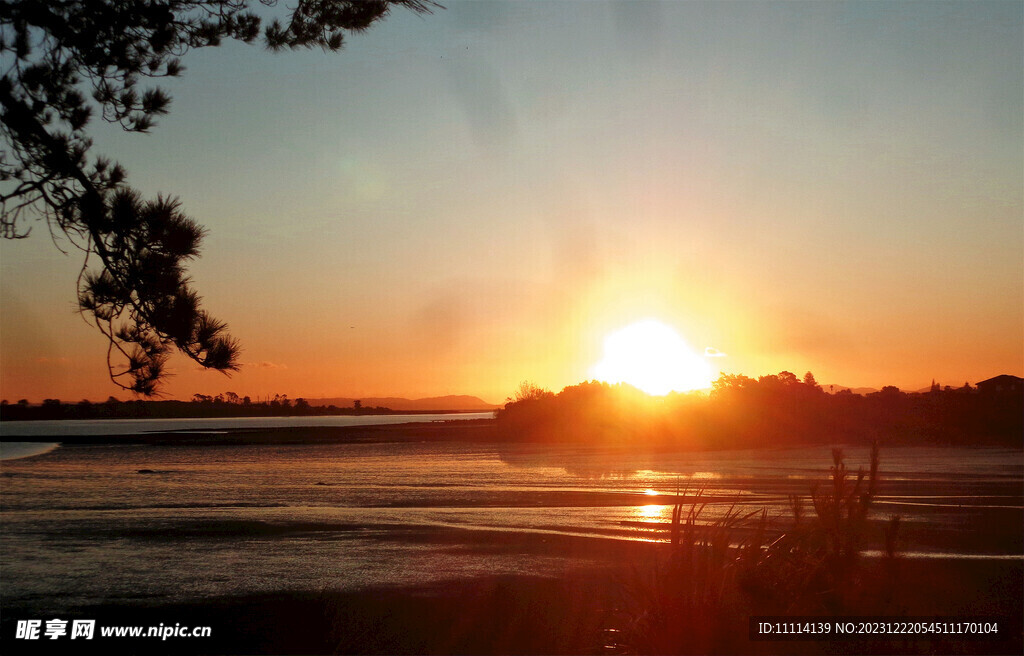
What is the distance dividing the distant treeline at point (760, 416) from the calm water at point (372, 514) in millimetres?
14854

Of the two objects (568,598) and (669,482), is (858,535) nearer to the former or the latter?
(568,598)

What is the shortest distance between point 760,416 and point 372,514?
145ft

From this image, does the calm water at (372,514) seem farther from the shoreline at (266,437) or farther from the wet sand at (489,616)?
the shoreline at (266,437)

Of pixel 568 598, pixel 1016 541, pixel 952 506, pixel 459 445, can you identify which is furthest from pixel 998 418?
pixel 568 598

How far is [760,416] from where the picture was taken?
55.5 m

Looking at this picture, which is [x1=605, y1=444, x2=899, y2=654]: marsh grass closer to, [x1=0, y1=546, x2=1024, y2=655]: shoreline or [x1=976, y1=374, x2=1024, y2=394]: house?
[x1=0, y1=546, x2=1024, y2=655]: shoreline

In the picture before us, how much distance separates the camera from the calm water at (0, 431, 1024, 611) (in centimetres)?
1049

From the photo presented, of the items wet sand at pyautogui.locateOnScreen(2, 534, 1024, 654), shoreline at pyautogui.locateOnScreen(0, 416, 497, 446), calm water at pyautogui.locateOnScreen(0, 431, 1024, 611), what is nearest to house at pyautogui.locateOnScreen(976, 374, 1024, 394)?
calm water at pyautogui.locateOnScreen(0, 431, 1024, 611)

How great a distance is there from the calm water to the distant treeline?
14854 mm

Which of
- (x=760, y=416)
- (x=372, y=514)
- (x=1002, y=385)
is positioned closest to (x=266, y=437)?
(x=760, y=416)

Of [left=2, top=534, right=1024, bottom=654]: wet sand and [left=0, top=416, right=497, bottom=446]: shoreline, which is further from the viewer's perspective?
[left=0, top=416, right=497, bottom=446]: shoreline

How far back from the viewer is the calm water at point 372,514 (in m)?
10.5

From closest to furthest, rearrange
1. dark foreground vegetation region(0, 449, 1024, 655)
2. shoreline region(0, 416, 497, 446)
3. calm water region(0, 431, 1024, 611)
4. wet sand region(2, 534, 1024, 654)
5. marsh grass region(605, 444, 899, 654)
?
marsh grass region(605, 444, 899, 654)
dark foreground vegetation region(0, 449, 1024, 655)
wet sand region(2, 534, 1024, 654)
calm water region(0, 431, 1024, 611)
shoreline region(0, 416, 497, 446)

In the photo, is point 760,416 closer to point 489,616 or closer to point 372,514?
point 372,514
